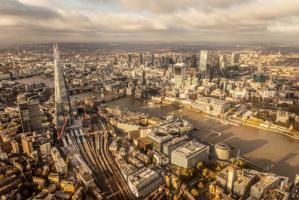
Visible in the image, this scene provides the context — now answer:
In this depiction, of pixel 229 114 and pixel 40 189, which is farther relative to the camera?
pixel 229 114

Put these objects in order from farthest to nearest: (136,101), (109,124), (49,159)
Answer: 1. (136,101)
2. (109,124)
3. (49,159)

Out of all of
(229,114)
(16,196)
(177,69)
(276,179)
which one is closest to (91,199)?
(16,196)

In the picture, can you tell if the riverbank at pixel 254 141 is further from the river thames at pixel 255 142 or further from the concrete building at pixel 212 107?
the concrete building at pixel 212 107

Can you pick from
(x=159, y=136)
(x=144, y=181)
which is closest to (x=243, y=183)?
(x=144, y=181)

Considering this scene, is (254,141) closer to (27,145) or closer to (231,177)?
(231,177)

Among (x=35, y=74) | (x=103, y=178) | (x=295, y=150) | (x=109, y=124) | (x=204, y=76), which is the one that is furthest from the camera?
(x=35, y=74)

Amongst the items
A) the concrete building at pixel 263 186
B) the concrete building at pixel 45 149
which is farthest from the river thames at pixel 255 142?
the concrete building at pixel 45 149

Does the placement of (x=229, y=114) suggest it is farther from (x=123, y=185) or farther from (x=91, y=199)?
(x=91, y=199)

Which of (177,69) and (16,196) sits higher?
(177,69)
